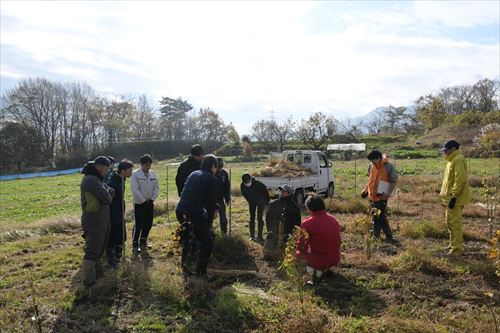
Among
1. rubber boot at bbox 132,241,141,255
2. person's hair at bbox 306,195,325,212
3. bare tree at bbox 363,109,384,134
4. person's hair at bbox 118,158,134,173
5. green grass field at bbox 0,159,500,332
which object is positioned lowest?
green grass field at bbox 0,159,500,332

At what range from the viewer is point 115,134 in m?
59.0

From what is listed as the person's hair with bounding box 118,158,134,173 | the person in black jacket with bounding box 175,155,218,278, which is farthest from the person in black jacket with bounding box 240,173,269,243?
the person in black jacket with bounding box 175,155,218,278

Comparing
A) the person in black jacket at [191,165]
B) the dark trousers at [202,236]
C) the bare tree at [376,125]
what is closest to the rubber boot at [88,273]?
the dark trousers at [202,236]

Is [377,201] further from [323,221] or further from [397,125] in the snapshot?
[397,125]

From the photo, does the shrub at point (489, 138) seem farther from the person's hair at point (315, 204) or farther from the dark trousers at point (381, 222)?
the person's hair at point (315, 204)

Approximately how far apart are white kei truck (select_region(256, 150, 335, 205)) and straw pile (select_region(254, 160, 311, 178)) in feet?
0.71

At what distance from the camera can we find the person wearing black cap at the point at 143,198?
741 centimetres

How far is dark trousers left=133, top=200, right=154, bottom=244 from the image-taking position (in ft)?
24.5

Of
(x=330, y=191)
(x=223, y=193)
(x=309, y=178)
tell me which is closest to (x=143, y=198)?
(x=223, y=193)

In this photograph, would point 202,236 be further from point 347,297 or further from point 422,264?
point 422,264

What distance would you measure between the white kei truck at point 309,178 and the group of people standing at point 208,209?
3856 millimetres

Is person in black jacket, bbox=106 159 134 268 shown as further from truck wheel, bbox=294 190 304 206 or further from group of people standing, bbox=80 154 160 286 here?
truck wheel, bbox=294 190 304 206

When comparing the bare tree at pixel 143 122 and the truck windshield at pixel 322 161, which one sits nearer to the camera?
the truck windshield at pixel 322 161

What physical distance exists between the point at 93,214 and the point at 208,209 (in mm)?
1546
